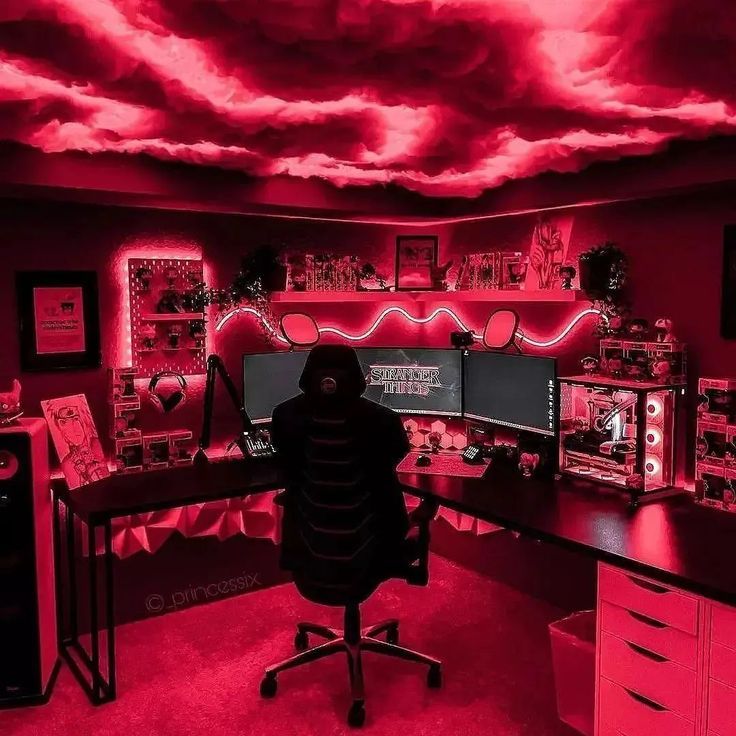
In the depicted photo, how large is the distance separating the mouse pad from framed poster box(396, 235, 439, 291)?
106 centimetres

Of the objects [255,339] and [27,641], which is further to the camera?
[255,339]

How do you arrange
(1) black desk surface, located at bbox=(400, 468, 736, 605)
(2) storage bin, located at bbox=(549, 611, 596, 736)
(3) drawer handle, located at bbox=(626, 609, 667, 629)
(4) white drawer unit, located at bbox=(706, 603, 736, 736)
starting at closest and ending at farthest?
1. (4) white drawer unit, located at bbox=(706, 603, 736, 736)
2. (1) black desk surface, located at bbox=(400, 468, 736, 605)
3. (3) drawer handle, located at bbox=(626, 609, 667, 629)
4. (2) storage bin, located at bbox=(549, 611, 596, 736)

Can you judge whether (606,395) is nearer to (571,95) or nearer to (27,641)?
(571,95)

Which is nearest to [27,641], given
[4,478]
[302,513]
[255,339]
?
[4,478]

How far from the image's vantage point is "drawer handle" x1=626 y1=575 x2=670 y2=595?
2336 millimetres

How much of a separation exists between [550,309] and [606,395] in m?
0.72

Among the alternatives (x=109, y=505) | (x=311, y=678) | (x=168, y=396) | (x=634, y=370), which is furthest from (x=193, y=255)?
(x=634, y=370)

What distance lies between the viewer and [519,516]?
9.11ft

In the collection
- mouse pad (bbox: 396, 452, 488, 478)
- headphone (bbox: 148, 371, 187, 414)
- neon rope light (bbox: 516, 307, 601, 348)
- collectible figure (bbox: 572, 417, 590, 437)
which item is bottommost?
mouse pad (bbox: 396, 452, 488, 478)

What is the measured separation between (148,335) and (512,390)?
5.91 feet

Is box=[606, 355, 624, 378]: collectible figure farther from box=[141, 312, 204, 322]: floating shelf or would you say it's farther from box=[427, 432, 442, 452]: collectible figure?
box=[141, 312, 204, 322]: floating shelf

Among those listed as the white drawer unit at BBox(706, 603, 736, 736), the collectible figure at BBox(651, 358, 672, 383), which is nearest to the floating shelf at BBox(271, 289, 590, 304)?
the collectible figure at BBox(651, 358, 672, 383)

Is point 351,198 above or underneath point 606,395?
above

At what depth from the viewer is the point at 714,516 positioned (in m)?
2.83
